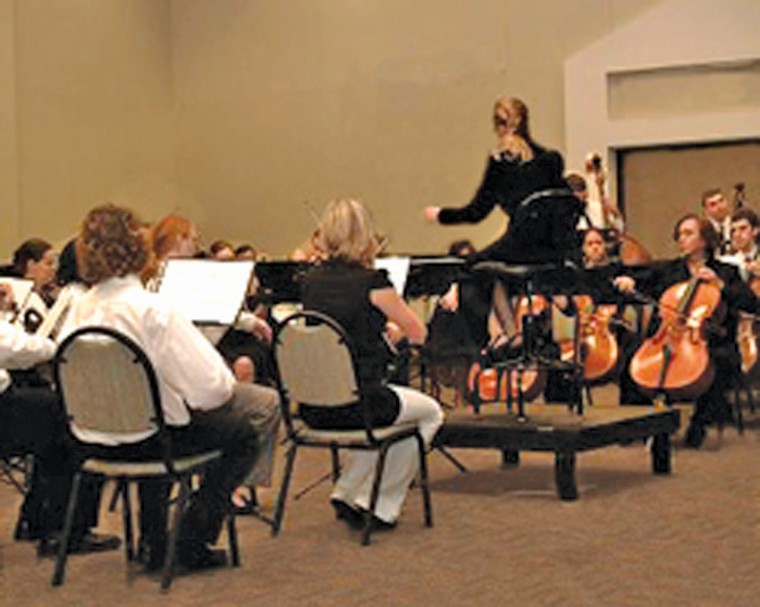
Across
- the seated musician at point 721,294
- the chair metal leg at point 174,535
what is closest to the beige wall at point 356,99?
the seated musician at point 721,294

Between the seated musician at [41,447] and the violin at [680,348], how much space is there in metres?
3.08

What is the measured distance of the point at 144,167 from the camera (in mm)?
14914

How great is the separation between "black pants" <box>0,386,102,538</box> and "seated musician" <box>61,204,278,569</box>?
368mm

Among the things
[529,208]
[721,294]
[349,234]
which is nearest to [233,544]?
[349,234]

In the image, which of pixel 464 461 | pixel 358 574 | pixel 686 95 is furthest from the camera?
pixel 686 95

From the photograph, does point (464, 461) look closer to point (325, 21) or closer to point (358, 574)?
point (358, 574)

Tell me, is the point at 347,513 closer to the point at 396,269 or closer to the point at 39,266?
the point at 396,269

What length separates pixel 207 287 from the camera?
18.9 feet

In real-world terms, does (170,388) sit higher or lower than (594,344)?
higher

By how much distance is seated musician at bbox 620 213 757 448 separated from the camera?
7.87m

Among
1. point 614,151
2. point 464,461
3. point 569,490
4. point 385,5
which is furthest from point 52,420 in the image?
point 385,5

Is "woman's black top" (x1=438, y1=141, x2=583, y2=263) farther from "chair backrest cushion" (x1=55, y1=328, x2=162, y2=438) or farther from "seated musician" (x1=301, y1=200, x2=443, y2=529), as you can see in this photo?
"chair backrest cushion" (x1=55, y1=328, x2=162, y2=438)

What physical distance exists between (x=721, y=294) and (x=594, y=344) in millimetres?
913

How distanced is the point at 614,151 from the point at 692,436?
18.6 ft
